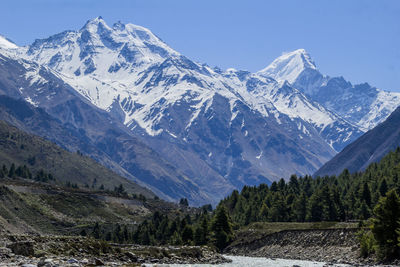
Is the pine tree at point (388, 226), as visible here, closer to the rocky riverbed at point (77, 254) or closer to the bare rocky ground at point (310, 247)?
the bare rocky ground at point (310, 247)

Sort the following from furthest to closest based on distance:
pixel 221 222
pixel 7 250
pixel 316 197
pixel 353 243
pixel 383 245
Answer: pixel 316 197, pixel 221 222, pixel 353 243, pixel 383 245, pixel 7 250

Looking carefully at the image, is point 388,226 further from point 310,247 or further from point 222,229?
point 222,229

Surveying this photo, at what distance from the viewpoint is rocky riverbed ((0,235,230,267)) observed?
70875 millimetres

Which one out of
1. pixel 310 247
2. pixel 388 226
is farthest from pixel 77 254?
pixel 310 247

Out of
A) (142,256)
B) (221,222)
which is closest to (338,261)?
(142,256)

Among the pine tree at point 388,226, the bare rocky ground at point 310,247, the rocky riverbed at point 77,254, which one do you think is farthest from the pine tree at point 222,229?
the pine tree at point 388,226

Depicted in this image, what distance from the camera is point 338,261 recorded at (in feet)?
385

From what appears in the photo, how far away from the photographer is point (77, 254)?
289 feet

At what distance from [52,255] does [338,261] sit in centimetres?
5708

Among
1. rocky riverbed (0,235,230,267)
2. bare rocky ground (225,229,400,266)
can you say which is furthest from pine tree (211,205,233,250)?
rocky riverbed (0,235,230,267)

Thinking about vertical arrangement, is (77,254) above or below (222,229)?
below

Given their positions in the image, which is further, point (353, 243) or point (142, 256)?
point (353, 243)

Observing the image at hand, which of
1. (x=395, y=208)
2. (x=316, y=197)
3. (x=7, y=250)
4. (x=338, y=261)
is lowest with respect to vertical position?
(x=7, y=250)

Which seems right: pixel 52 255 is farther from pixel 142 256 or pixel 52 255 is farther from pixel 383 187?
pixel 383 187
